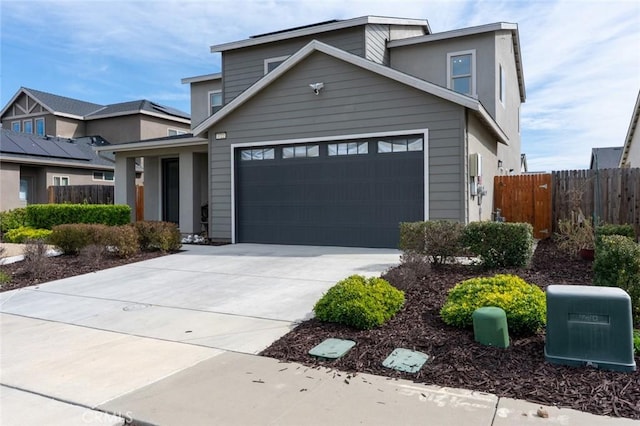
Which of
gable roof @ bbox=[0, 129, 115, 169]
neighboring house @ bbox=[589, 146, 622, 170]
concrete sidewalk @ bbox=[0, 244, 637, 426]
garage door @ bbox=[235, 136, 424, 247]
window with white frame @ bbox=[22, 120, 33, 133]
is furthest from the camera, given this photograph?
neighboring house @ bbox=[589, 146, 622, 170]

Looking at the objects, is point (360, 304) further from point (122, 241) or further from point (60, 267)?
point (60, 267)

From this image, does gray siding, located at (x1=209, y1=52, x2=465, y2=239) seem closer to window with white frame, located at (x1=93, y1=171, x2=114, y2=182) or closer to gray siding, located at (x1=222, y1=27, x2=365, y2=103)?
gray siding, located at (x1=222, y1=27, x2=365, y2=103)

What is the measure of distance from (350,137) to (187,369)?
8.09 metres

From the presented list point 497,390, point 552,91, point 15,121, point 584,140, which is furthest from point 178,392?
point 15,121

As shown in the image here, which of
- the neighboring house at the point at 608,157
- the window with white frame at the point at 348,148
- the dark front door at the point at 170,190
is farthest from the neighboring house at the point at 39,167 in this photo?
the neighboring house at the point at 608,157

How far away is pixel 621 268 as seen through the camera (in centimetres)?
516

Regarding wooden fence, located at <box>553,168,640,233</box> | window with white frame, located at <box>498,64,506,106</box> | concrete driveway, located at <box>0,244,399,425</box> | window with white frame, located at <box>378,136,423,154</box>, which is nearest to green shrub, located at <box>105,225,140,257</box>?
concrete driveway, located at <box>0,244,399,425</box>

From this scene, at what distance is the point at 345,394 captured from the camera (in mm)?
3461

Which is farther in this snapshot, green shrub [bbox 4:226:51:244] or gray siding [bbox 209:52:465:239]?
green shrub [bbox 4:226:51:244]

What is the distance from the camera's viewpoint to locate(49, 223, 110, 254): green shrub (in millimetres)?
10391

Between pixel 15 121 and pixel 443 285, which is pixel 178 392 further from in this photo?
pixel 15 121

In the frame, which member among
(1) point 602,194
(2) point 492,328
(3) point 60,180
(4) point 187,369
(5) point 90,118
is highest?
(5) point 90,118

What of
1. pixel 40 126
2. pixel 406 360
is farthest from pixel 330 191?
pixel 40 126

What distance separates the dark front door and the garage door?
202 inches
